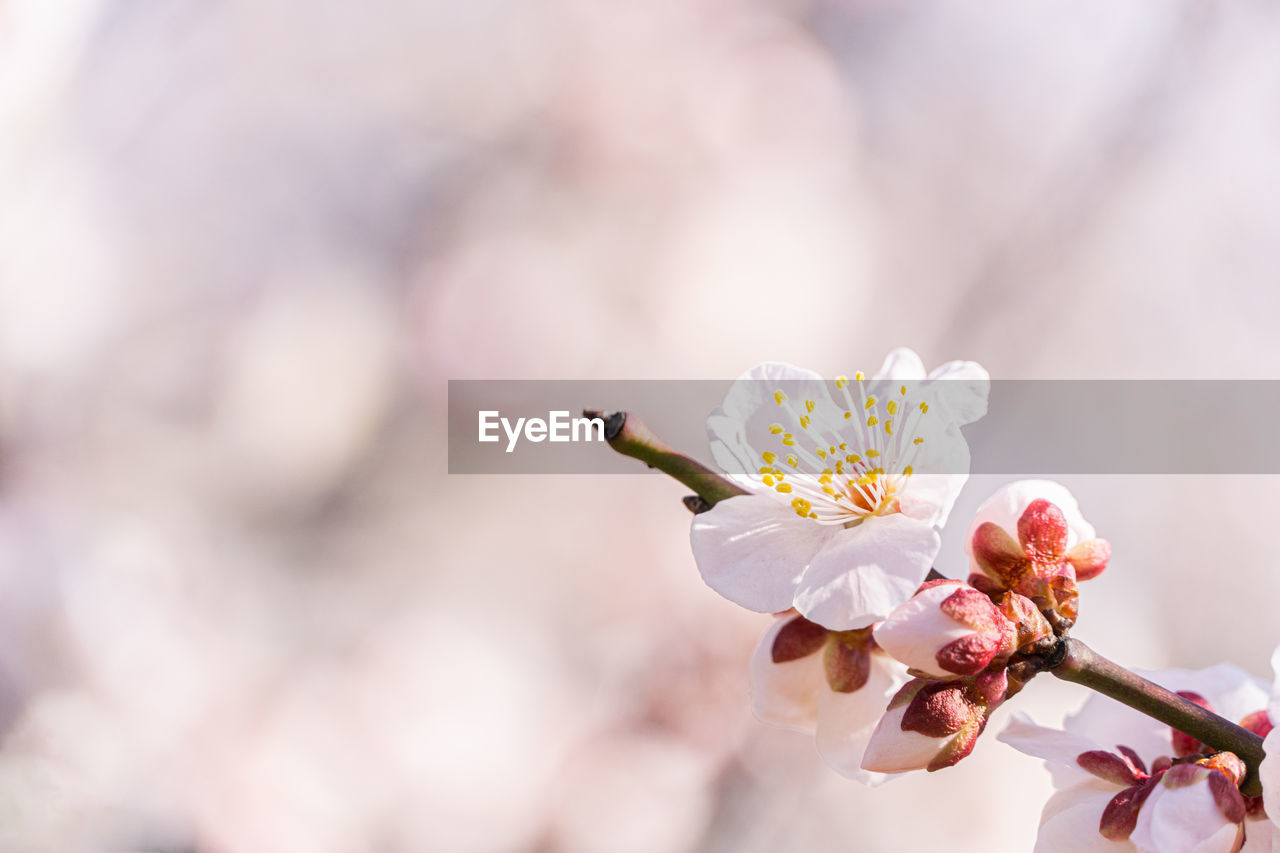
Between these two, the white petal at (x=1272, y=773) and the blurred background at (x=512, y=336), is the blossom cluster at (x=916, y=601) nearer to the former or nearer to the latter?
the white petal at (x=1272, y=773)

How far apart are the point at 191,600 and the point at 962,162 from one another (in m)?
0.69

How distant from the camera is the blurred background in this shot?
23.0 inches

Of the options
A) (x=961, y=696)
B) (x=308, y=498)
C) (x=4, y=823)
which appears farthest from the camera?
(x=308, y=498)

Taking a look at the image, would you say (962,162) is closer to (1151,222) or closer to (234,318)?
(1151,222)

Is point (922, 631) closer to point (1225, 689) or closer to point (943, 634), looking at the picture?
point (943, 634)

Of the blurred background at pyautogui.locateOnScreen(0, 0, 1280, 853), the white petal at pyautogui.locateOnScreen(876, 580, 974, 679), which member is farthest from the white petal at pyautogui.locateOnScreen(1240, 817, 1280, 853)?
the blurred background at pyautogui.locateOnScreen(0, 0, 1280, 853)

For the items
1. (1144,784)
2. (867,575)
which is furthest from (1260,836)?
(867,575)

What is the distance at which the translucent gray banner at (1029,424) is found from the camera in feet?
2.11

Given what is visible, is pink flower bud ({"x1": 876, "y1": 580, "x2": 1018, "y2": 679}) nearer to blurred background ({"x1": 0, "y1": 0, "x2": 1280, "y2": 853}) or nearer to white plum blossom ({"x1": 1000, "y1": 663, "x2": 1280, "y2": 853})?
white plum blossom ({"x1": 1000, "y1": 663, "x2": 1280, "y2": 853})

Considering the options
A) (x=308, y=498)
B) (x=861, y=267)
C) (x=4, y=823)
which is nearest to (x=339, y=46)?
(x=308, y=498)

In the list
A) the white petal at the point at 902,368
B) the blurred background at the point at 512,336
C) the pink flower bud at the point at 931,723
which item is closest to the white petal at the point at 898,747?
the pink flower bud at the point at 931,723

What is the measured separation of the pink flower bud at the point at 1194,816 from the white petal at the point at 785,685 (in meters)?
0.08

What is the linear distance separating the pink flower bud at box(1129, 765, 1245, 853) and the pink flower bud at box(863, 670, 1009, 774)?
0.17 feet

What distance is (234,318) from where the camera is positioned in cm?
63
